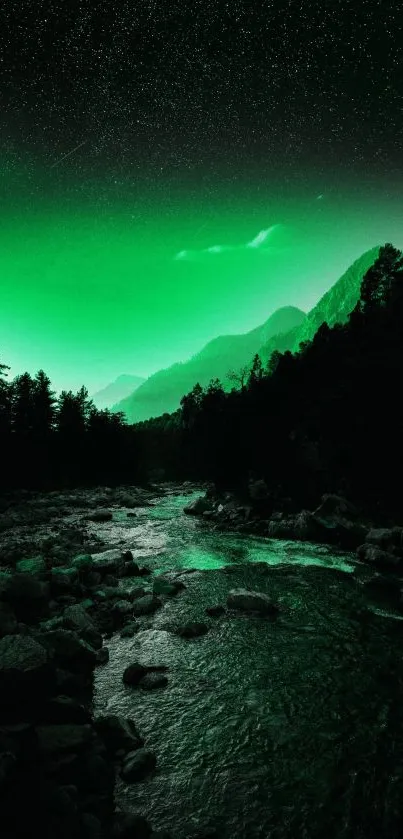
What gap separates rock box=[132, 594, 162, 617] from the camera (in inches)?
424

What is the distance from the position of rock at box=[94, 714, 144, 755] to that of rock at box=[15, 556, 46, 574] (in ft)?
26.2

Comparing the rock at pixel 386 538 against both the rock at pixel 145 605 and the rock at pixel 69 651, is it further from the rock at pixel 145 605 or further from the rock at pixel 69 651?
the rock at pixel 69 651

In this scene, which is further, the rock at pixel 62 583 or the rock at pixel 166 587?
the rock at pixel 166 587

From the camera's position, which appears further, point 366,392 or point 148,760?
point 366,392

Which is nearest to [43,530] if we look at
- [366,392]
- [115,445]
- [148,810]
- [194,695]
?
[194,695]

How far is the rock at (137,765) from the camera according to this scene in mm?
5301

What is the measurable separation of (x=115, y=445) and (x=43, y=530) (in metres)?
44.0

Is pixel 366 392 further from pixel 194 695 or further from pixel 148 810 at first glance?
pixel 148 810

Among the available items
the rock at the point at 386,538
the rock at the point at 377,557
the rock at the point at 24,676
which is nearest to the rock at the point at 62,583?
the rock at the point at 24,676

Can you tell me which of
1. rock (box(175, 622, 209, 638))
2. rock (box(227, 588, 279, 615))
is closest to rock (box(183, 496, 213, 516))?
rock (box(227, 588, 279, 615))

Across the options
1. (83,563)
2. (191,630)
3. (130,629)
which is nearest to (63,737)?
(130,629)

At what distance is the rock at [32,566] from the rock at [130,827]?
9642 millimetres

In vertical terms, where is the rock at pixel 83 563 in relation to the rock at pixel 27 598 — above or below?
below

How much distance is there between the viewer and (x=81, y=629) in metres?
8.93
